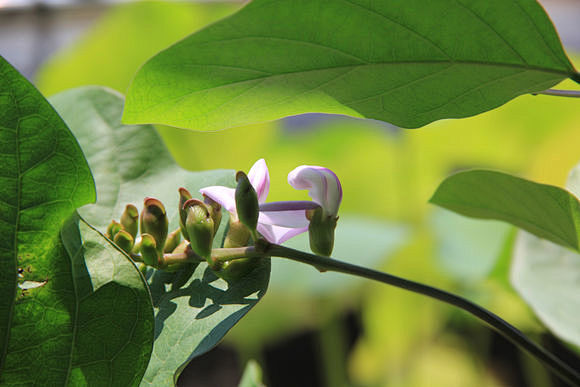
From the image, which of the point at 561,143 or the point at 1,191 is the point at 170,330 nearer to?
the point at 1,191

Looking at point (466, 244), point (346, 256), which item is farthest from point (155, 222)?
point (466, 244)

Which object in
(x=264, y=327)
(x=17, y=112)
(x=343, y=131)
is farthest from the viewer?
(x=343, y=131)

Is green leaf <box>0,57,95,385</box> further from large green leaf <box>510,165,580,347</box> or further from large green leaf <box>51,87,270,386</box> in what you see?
large green leaf <box>510,165,580,347</box>

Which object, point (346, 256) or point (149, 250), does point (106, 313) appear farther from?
point (346, 256)

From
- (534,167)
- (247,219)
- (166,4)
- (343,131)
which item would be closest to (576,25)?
(343,131)

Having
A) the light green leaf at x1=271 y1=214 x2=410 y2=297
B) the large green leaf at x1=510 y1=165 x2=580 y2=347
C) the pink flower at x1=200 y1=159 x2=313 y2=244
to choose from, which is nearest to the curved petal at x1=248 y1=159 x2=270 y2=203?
the pink flower at x1=200 y1=159 x2=313 y2=244

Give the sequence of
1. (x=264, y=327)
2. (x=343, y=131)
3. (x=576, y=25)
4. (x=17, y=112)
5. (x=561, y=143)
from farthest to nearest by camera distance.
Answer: (x=576, y=25) < (x=343, y=131) < (x=264, y=327) < (x=561, y=143) < (x=17, y=112)
